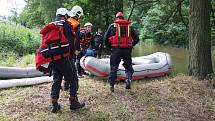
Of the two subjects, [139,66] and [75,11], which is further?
[139,66]

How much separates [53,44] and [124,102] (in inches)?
69.4

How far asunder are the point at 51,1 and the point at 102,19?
17.2 metres

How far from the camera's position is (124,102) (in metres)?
6.66

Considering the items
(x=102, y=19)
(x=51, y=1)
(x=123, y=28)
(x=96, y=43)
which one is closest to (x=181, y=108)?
(x=123, y=28)

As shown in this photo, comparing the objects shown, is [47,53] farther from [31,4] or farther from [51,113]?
[31,4]

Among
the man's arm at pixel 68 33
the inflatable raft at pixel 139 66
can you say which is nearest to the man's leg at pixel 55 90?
the man's arm at pixel 68 33

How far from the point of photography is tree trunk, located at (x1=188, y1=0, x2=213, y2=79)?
8492 millimetres

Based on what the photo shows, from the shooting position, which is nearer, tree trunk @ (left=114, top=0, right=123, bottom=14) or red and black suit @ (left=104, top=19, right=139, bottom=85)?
red and black suit @ (left=104, top=19, right=139, bottom=85)

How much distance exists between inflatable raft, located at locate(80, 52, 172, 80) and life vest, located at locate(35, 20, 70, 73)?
2.36 metres

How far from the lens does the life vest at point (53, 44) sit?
5.73 m

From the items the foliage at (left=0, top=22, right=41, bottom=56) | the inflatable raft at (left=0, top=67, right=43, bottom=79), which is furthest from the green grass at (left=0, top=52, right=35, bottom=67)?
the inflatable raft at (left=0, top=67, right=43, bottom=79)

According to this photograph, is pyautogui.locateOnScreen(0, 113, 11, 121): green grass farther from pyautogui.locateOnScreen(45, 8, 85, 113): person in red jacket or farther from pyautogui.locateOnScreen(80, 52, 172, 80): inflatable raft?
pyautogui.locateOnScreen(80, 52, 172, 80): inflatable raft

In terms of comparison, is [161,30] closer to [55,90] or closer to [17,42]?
[17,42]

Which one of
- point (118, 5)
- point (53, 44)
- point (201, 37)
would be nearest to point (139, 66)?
point (201, 37)
